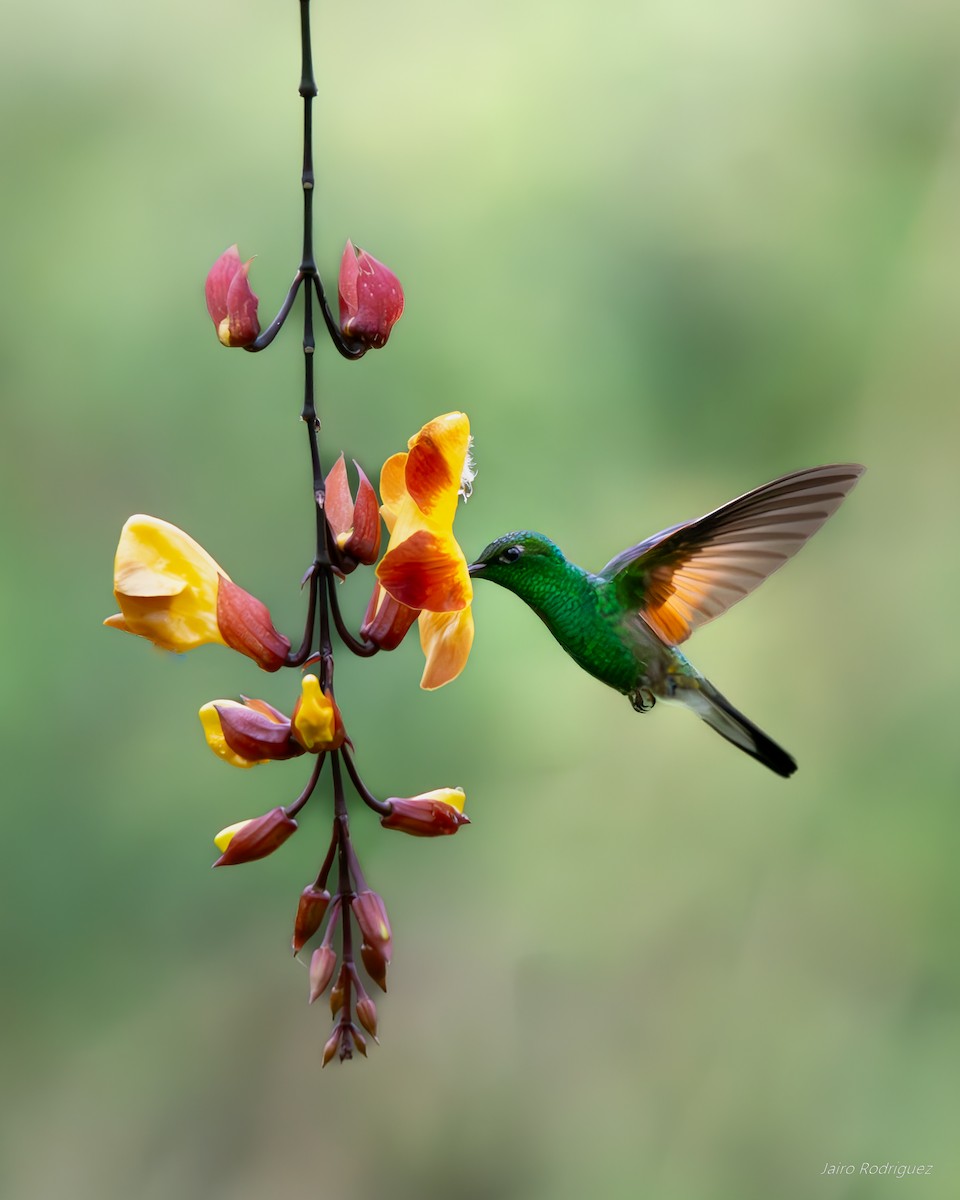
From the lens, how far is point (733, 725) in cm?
125

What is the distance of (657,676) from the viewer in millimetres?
1284

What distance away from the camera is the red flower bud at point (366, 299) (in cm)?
96

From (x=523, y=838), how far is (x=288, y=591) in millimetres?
728

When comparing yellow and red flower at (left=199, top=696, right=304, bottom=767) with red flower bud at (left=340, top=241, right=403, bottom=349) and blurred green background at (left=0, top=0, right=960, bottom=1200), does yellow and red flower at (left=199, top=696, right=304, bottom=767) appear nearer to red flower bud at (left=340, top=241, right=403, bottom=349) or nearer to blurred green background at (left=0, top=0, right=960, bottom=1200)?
red flower bud at (left=340, top=241, right=403, bottom=349)

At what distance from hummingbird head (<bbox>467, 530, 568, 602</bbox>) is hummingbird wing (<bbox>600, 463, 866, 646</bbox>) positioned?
0.11 m

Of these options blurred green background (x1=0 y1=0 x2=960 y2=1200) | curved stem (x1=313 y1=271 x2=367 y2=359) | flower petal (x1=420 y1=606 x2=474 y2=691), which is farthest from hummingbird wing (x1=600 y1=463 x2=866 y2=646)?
blurred green background (x1=0 y1=0 x2=960 y2=1200)

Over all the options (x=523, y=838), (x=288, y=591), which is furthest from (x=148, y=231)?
(x=523, y=838)

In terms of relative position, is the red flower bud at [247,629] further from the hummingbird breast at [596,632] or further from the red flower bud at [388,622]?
the hummingbird breast at [596,632]

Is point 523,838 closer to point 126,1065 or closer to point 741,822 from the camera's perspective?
point 741,822

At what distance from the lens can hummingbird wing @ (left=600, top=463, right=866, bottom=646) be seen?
96 centimetres

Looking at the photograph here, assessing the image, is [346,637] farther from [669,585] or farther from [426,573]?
[669,585]

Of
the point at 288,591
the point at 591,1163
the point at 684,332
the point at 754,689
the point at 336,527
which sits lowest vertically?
the point at 591,1163

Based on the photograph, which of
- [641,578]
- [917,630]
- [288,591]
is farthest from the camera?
[917,630]

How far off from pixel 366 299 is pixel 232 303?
0.10 metres
